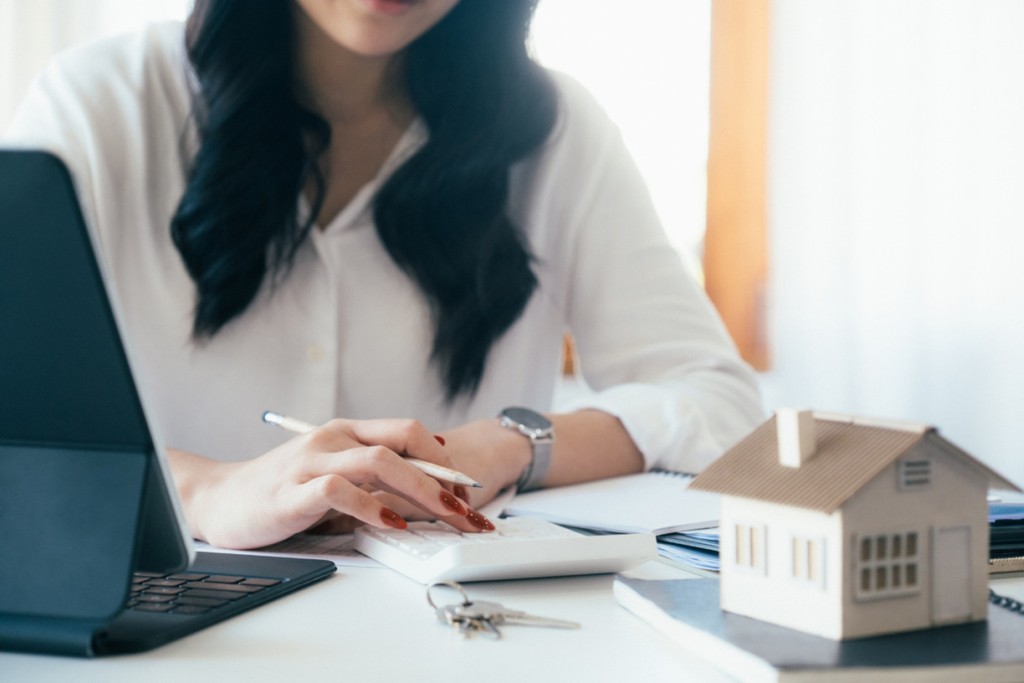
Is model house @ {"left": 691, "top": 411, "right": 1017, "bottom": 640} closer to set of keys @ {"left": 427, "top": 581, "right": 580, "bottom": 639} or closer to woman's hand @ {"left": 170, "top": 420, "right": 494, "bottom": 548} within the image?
set of keys @ {"left": 427, "top": 581, "right": 580, "bottom": 639}

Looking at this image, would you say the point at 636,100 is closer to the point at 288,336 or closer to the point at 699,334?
the point at 699,334

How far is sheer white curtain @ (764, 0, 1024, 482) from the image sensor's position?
7.50 feet

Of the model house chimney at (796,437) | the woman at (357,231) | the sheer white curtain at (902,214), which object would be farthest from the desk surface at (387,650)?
the sheer white curtain at (902,214)

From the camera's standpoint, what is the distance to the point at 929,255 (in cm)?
241

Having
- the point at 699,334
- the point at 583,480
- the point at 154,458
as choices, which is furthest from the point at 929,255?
the point at 154,458

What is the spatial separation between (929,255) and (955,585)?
2068 mm

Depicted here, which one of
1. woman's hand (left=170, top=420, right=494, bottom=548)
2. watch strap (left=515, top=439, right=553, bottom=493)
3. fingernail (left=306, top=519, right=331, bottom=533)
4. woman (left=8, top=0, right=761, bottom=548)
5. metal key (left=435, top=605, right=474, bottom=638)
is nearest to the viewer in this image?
metal key (left=435, top=605, right=474, bottom=638)

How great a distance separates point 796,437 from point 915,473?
6 centimetres

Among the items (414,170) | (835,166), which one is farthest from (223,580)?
(835,166)

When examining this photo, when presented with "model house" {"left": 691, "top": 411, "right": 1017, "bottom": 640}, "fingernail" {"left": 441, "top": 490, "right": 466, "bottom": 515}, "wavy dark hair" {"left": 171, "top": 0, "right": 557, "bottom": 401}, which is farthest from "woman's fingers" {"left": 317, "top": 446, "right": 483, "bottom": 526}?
"wavy dark hair" {"left": 171, "top": 0, "right": 557, "bottom": 401}

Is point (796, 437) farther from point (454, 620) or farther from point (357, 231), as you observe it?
point (357, 231)

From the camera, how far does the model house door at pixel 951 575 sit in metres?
0.50

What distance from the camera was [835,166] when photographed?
254 centimetres

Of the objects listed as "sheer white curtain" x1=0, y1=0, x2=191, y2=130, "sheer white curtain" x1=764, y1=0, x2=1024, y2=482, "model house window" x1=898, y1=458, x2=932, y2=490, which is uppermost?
"sheer white curtain" x1=0, y1=0, x2=191, y2=130
